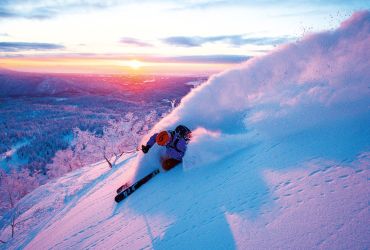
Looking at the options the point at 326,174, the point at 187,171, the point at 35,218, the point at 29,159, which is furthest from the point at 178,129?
the point at 29,159

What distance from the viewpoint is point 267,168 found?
4.39 metres

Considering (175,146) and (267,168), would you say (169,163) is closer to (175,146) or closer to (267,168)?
(175,146)

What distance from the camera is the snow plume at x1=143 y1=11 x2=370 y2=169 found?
5.17 meters

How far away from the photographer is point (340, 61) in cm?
596

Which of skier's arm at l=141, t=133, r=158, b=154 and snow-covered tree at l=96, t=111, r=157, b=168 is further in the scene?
snow-covered tree at l=96, t=111, r=157, b=168

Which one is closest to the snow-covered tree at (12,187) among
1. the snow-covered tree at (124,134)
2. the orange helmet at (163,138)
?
the snow-covered tree at (124,134)

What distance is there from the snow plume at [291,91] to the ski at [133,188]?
1247 mm

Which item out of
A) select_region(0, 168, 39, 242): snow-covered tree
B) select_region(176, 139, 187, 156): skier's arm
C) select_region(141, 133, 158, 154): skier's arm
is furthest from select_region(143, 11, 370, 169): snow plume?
select_region(0, 168, 39, 242): snow-covered tree

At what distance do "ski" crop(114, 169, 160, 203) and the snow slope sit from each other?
235mm

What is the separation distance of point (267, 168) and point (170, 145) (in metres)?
2.57

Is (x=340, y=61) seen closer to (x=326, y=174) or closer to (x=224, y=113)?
(x=224, y=113)

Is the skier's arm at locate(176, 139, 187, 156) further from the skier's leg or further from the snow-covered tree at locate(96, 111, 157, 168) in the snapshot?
the snow-covered tree at locate(96, 111, 157, 168)

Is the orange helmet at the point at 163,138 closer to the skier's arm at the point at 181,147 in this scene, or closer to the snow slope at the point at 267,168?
the skier's arm at the point at 181,147

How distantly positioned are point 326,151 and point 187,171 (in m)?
2.82
